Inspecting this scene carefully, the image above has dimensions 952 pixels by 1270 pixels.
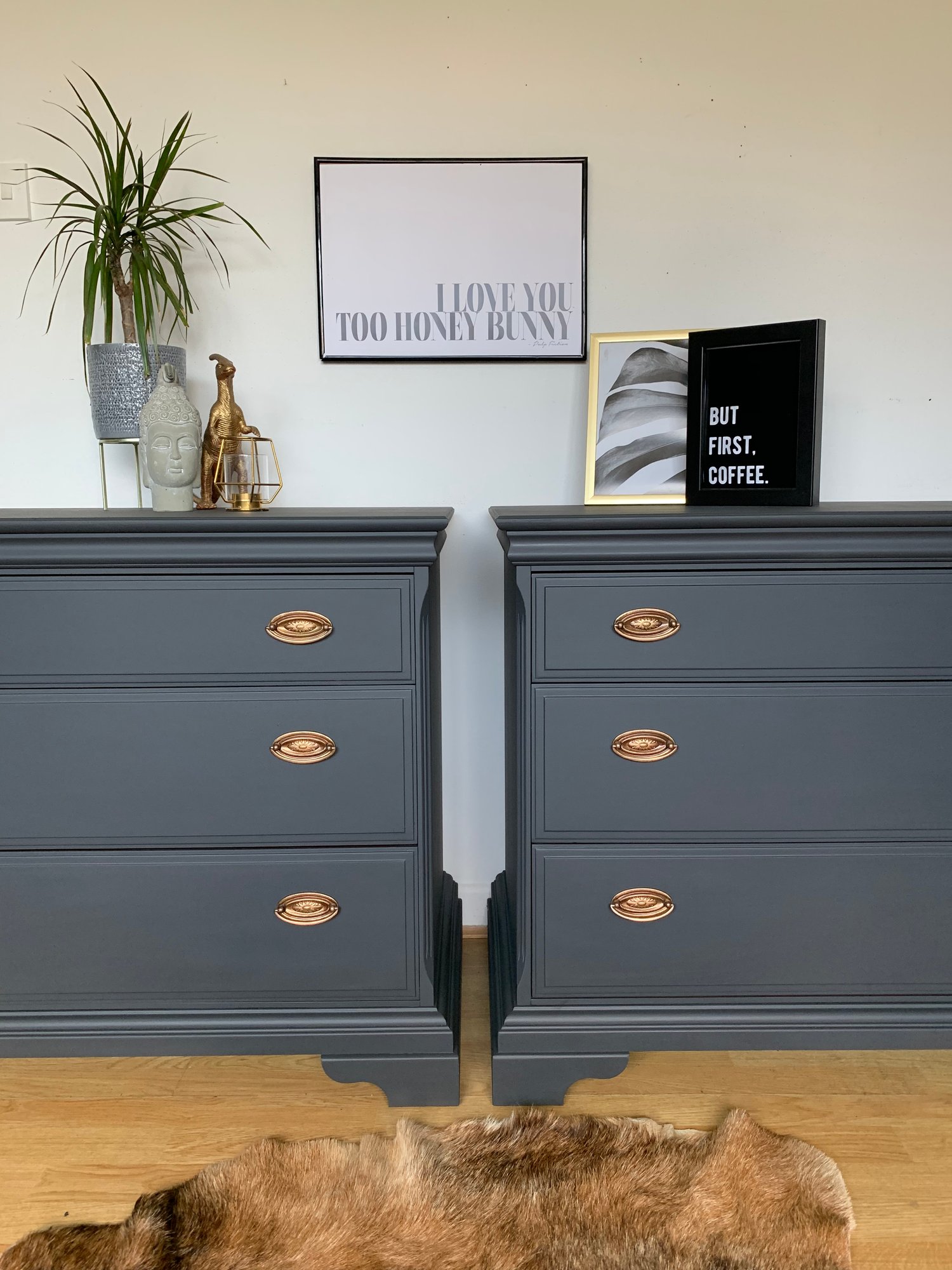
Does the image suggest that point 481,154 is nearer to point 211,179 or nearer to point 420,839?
point 211,179

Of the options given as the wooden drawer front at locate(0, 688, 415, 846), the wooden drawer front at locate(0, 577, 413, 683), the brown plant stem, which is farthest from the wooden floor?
the brown plant stem

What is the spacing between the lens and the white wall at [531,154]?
65.8 inches

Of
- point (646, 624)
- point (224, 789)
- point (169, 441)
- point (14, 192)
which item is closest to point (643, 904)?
point (646, 624)

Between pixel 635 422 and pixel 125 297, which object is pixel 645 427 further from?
pixel 125 297

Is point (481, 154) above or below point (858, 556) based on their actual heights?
above

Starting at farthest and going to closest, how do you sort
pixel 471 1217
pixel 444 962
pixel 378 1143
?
pixel 444 962 < pixel 378 1143 < pixel 471 1217

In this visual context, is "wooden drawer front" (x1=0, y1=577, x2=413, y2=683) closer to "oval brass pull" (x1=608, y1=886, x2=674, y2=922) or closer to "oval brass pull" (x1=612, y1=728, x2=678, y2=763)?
"oval brass pull" (x1=612, y1=728, x2=678, y2=763)

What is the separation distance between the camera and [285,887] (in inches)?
54.8

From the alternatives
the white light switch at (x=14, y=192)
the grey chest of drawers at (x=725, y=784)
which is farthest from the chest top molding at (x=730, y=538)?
the white light switch at (x=14, y=192)

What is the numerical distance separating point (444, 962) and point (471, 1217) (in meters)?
0.40

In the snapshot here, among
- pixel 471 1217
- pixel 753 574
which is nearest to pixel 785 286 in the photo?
pixel 753 574

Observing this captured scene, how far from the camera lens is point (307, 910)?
1.40m

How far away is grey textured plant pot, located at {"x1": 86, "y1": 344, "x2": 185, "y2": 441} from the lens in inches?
60.4

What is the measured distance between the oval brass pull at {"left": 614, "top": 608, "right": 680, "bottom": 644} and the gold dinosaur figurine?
793 mm
